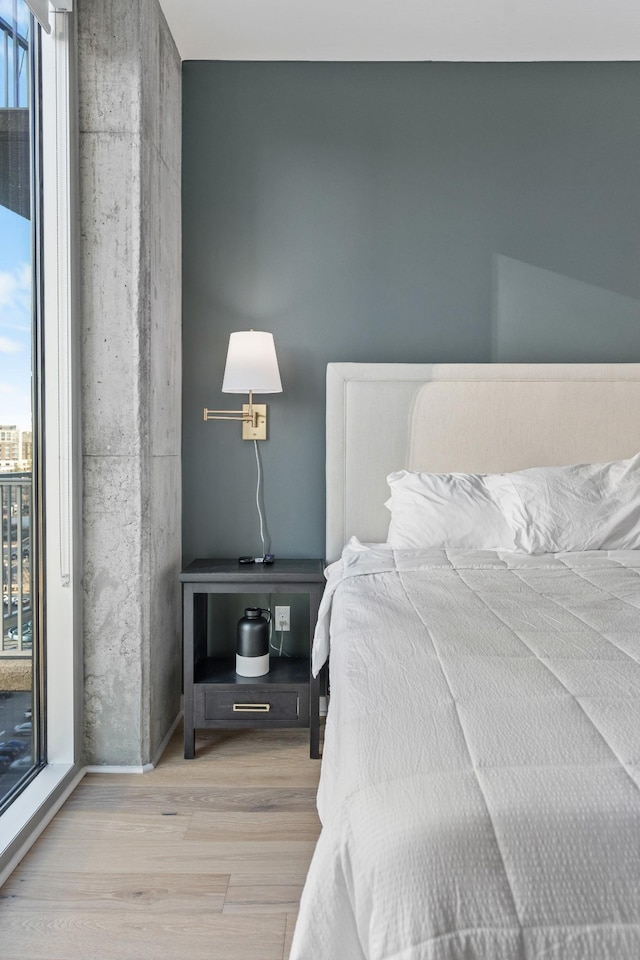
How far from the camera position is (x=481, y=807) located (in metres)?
0.89

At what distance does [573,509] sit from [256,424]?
52.5 inches

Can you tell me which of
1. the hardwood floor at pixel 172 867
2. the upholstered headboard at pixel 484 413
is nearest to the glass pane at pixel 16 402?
the hardwood floor at pixel 172 867

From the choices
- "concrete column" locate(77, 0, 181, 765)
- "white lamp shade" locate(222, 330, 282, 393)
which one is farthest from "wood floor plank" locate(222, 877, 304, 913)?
"white lamp shade" locate(222, 330, 282, 393)

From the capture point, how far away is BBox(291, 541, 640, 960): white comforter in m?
0.81

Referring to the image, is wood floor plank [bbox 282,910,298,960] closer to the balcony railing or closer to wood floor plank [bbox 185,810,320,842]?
wood floor plank [bbox 185,810,320,842]

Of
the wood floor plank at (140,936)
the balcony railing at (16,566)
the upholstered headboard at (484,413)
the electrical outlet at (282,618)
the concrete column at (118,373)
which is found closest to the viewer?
the wood floor plank at (140,936)

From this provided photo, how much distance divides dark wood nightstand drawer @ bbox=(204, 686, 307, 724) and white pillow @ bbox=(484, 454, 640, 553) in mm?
1033

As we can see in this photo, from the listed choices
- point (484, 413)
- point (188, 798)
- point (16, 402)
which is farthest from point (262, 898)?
point (484, 413)

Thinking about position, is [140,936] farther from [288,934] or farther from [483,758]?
[483,758]

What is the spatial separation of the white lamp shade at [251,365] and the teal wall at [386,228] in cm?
23

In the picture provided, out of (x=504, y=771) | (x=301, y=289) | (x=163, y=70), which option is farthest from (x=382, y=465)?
(x=504, y=771)

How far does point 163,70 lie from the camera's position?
2.64m

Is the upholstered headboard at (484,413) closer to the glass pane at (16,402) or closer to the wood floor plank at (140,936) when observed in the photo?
the glass pane at (16,402)

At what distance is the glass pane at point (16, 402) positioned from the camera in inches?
77.1
